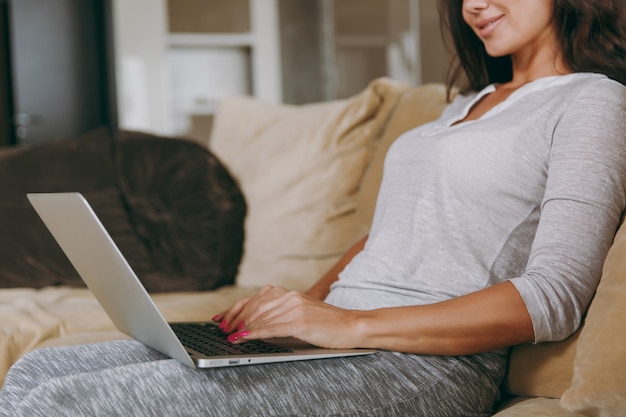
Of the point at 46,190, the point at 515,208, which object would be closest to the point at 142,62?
the point at 46,190

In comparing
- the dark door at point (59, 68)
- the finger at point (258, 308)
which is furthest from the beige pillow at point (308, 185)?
the dark door at point (59, 68)

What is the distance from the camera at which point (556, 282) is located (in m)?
1.09

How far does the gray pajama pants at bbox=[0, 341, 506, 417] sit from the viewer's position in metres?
0.95

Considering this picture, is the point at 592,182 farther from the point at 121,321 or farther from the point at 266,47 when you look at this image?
the point at 266,47

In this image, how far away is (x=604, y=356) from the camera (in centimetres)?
98

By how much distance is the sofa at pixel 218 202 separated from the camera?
1.96 metres

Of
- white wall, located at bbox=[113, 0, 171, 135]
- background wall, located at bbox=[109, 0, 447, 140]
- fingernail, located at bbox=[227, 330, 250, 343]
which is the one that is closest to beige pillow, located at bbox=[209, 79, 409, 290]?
fingernail, located at bbox=[227, 330, 250, 343]

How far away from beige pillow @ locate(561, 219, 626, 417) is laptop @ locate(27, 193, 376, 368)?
0.85 feet

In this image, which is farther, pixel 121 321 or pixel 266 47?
pixel 266 47

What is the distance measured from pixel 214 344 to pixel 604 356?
487 mm

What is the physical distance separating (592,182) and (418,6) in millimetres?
3312

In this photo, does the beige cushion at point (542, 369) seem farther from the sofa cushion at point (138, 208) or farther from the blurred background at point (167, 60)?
the blurred background at point (167, 60)

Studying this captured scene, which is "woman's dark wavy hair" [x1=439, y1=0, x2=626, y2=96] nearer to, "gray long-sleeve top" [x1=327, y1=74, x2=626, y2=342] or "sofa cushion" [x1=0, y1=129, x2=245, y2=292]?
"gray long-sleeve top" [x1=327, y1=74, x2=626, y2=342]

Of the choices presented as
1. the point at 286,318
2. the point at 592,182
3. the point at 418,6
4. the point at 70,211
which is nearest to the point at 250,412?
the point at 286,318
